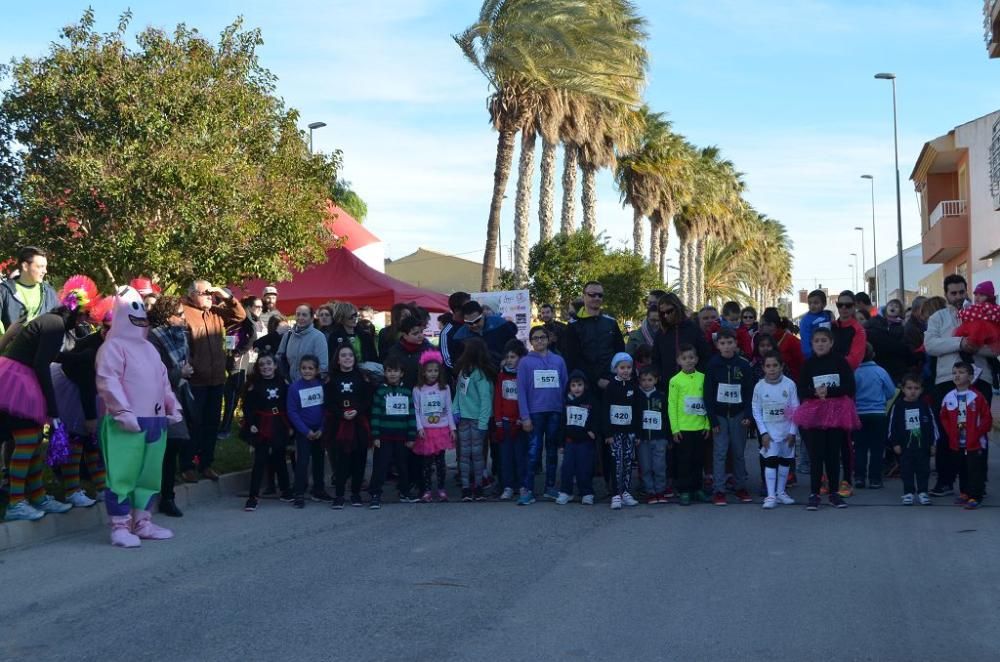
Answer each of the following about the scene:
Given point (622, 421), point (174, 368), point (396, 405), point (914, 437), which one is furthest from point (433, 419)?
point (914, 437)

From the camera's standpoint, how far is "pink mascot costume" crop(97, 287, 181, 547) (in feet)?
28.3

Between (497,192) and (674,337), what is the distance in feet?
64.3

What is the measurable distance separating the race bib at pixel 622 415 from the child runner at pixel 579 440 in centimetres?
25

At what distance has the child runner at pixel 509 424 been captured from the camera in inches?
439

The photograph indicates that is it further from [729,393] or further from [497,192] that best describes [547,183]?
[729,393]

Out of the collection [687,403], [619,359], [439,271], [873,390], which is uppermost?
[439,271]

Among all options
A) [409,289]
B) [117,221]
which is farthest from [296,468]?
[409,289]

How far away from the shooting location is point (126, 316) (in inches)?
347

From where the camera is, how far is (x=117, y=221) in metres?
19.9

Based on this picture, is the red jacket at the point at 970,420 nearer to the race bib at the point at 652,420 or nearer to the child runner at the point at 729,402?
the child runner at the point at 729,402

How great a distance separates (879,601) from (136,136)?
16374 millimetres

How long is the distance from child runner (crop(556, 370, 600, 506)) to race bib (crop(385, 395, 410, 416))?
1550 mm

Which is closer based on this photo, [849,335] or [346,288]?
[849,335]

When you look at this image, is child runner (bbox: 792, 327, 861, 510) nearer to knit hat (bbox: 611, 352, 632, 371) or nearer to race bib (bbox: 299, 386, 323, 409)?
knit hat (bbox: 611, 352, 632, 371)
